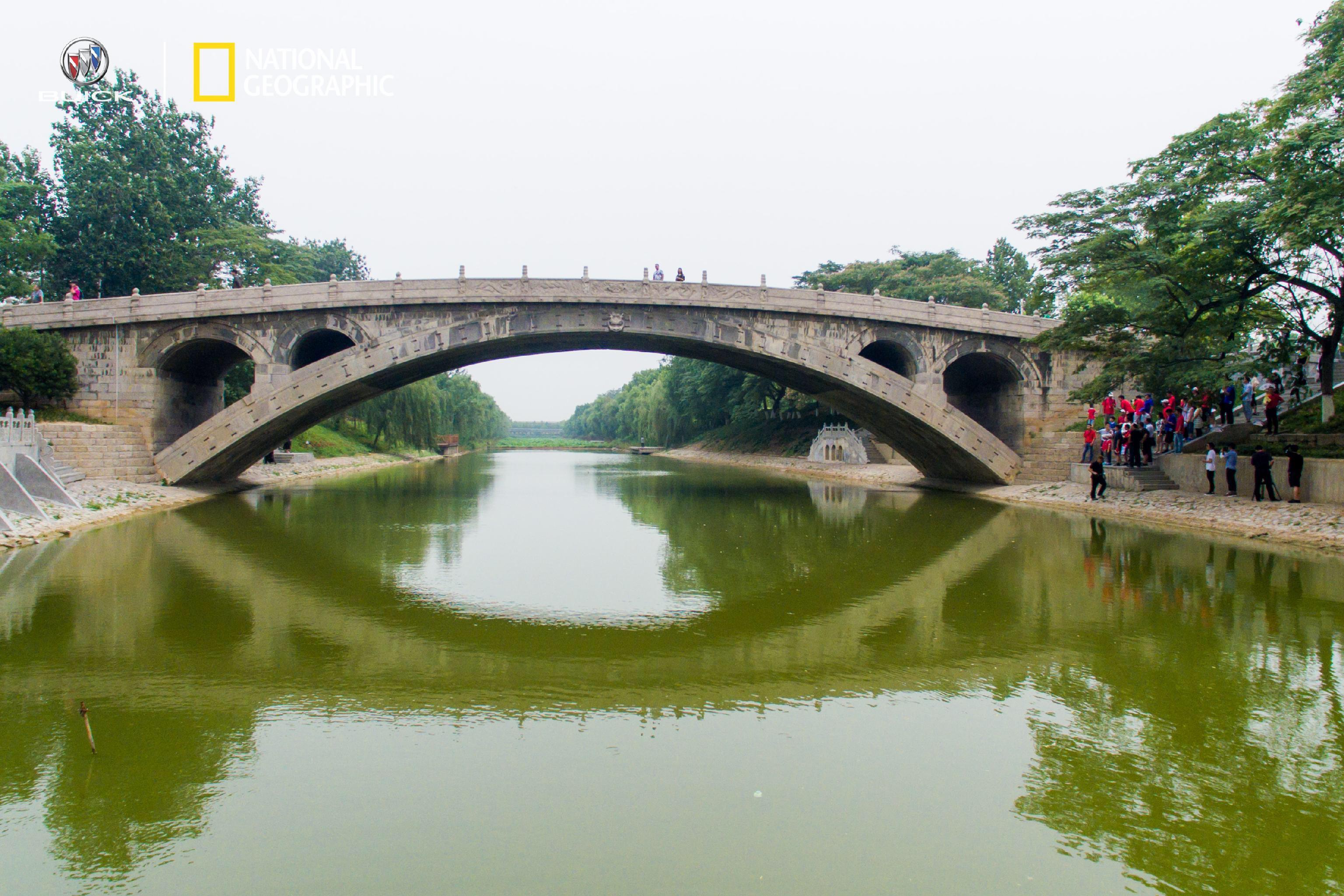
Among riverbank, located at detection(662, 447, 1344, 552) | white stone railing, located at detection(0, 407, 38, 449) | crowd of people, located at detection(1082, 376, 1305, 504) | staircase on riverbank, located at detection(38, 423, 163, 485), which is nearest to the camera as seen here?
riverbank, located at detection(662, 447, 1344, 552)

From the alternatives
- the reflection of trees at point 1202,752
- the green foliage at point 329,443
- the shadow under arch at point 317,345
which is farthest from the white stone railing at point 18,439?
the green foliage at point 329,443

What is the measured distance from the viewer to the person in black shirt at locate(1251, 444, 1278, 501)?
1513 centimetres

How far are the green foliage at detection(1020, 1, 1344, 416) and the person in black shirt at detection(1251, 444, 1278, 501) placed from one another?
91.5 inches

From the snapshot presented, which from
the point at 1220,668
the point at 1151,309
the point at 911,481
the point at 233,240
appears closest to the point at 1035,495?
the point at 1151,309

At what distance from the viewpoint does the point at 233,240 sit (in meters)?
32.4

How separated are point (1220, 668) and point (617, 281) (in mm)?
19015

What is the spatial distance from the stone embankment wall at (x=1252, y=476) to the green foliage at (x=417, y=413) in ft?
98.8

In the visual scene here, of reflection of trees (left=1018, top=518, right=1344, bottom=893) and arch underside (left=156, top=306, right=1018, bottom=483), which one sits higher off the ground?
arch underside (left=156, top=306, right=1018, bottom=483)

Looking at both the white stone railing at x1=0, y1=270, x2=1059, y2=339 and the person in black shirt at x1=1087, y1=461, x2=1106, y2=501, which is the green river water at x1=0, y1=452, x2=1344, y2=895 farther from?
the white stone railing at x1=0, y1=270, x2=1059, y2=339

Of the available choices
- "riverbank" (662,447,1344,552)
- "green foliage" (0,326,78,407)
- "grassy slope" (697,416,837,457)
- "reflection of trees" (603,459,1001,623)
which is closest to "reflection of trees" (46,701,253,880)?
"reflection of trees" (603,459,1001,623)

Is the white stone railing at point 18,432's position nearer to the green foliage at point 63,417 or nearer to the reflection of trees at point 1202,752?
the green foliage at point 63,417

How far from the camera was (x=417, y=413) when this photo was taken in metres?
41.8

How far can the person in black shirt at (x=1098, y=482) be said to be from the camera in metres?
19.9

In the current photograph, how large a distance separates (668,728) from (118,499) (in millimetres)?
17919
